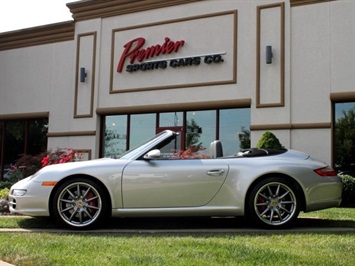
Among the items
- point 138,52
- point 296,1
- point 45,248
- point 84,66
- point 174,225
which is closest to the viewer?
point 45,248

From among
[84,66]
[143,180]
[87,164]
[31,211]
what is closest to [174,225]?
[143,180]

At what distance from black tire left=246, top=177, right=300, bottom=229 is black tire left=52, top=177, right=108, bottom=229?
183 cm

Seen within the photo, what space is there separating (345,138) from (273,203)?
23.7ft

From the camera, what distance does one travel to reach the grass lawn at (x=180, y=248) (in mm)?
3623

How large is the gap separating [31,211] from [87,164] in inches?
34.3

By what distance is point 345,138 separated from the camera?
11.9m

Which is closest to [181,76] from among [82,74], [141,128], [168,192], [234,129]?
[141,128]

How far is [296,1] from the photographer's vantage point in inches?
490

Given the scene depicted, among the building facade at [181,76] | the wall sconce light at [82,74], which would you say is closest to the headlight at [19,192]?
the building facade at [181,76]

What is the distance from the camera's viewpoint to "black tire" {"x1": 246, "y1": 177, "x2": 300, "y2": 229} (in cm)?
541

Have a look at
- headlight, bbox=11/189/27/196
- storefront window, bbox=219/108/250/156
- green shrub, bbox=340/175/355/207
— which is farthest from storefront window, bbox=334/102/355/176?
headlight, bbox=11/189/27/196

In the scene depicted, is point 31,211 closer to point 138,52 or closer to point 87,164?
point 87,164

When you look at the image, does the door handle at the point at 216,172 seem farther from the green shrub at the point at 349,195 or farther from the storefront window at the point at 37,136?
the storefront window at the point at 37,136

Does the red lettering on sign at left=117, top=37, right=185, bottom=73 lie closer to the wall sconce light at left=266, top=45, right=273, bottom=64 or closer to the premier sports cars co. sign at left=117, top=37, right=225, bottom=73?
the premier sports cars co. sign at left=117, top=37, right=225, bottom=73
